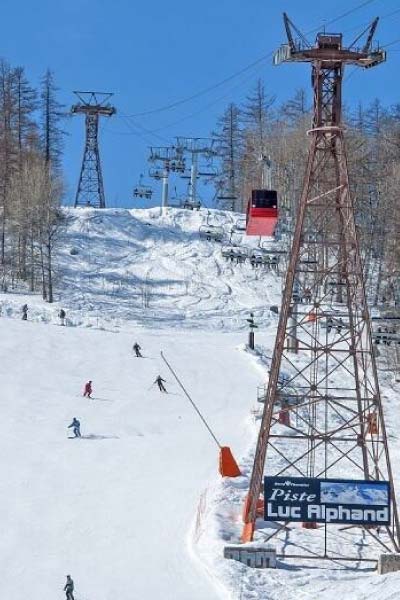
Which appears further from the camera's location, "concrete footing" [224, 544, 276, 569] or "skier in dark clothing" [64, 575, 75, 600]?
"concrete footing" [224, 544, 276, 569]

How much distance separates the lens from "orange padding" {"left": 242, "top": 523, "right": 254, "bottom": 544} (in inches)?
882

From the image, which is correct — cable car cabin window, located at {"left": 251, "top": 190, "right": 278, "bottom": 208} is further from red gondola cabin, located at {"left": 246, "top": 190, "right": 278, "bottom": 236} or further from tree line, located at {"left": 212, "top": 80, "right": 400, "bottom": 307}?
tree line, located at {"left": 212, "top": 80, "right": 400, "bottom": 307}

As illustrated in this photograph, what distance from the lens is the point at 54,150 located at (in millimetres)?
82438

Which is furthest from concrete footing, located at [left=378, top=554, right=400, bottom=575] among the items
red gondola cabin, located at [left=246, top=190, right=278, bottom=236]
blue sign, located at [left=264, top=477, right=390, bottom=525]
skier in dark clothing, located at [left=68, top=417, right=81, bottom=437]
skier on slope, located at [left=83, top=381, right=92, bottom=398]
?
skier on slope, located at [left=83, top=381, right=92, bottom=398]

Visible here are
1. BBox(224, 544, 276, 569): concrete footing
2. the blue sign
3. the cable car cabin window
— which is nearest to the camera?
BBox(224, 544, 276, 569): concrete footing

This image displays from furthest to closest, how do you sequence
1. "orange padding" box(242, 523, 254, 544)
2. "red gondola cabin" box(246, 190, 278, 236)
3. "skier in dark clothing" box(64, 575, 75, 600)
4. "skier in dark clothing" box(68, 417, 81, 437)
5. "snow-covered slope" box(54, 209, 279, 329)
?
"snow-covered slope" box(54, 209, 279, 329)
"skier in dark clothing" box(68, 417, 81, 437)
"red gondola cabin" box(246, 190, 278, 236)
"orange padding" box(242, 523, 254, 544)
"skier in dark clothing" box(64, 575, 75, 600)

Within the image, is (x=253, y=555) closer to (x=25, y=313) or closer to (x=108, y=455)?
(x=108, y=455)

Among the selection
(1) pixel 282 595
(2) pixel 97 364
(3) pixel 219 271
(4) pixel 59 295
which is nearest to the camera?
(1) pixel 282 595

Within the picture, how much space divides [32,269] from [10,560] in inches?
1616

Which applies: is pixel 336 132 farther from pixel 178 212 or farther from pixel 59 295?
pixel 178 212

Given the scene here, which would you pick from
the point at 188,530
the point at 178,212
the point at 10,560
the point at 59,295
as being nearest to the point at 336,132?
the point at 188,530

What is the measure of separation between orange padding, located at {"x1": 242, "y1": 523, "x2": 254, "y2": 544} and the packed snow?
311 mm

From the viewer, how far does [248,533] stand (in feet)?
73.8

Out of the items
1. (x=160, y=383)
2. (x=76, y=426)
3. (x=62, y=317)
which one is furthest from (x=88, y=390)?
(x=62, y=317)
